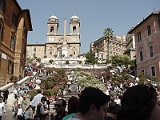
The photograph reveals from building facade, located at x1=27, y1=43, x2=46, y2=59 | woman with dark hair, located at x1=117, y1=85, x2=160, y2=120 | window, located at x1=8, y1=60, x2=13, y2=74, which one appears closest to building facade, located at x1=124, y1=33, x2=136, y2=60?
window, located at x1=8, y1=60, x2=13, y2=74

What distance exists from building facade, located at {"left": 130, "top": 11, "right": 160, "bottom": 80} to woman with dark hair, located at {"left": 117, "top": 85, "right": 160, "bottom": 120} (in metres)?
28.8

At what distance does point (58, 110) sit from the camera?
4328 millimetres

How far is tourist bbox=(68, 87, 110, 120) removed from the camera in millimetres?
2332

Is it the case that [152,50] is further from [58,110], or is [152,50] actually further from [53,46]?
[53,46]

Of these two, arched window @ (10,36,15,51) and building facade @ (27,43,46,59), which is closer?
arched window @ (10,36,15,51)

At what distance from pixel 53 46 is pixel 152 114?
324 feet

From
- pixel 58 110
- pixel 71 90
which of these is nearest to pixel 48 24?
pixel 71 90

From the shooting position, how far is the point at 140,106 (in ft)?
6.14

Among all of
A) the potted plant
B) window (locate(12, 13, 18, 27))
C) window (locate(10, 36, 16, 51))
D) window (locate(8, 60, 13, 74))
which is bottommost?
the potted plant

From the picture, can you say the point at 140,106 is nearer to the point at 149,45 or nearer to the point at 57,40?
the point at 149,45

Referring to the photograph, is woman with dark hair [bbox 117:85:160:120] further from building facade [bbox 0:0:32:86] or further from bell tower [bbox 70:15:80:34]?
bell tower [bbox 70:15:80:34]

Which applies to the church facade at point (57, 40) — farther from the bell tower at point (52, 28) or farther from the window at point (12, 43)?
the window at point (12, 43)

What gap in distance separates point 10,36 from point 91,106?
2419 cm

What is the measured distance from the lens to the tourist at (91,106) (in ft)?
7.65
